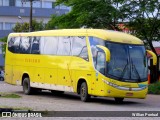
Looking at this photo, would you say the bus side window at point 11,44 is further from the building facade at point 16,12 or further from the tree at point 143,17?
the building facade at point 16,12

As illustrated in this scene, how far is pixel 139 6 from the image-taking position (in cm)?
3478

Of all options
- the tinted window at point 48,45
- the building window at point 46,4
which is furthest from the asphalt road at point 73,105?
the building window at point 46,4

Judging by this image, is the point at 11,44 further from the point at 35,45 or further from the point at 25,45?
the point at 35,45

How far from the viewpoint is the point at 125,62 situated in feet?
70.3

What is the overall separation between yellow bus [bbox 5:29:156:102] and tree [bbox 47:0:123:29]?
28.0 feet

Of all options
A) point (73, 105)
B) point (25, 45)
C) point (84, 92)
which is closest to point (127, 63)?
point (84, 92)

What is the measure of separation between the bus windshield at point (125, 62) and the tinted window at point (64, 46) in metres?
1.90

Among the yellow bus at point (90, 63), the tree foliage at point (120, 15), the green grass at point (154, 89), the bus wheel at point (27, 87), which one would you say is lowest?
the green grass at point (154, 89)

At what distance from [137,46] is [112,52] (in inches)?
61.0

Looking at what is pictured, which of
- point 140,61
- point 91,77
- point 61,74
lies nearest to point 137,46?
point 140,61

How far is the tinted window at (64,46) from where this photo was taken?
77.6ft

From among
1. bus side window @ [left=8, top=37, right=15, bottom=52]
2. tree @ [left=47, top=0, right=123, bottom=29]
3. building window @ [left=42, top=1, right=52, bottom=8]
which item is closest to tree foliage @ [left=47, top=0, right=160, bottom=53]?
tree @ [left=47, top=0, right=123, bottom=29]

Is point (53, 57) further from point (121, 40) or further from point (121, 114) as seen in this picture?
point (121, 114)

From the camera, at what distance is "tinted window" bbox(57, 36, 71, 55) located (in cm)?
2366
